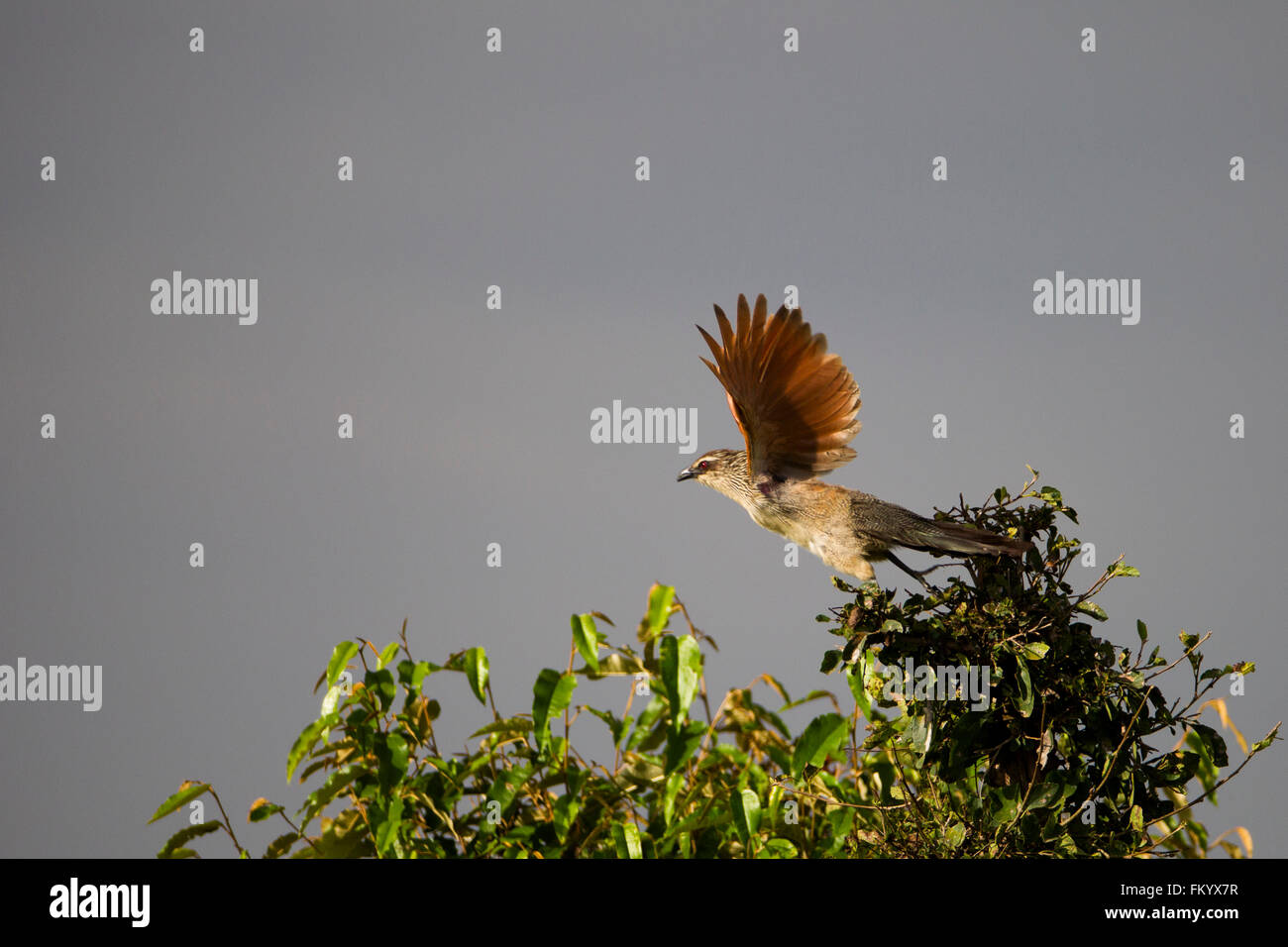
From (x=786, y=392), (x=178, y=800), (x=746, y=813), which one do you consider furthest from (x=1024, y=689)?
(x=178, y=800)

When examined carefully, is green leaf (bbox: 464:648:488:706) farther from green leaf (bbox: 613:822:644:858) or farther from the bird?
the bird

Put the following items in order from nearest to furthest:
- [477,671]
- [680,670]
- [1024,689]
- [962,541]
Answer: [1024,689] < [962,541] < [680,670] < [477,671]

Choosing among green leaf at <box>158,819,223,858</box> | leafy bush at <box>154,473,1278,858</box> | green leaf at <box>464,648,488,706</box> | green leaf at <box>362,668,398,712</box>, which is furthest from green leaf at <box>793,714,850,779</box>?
green leaf at <box>158,819,223,858</box>

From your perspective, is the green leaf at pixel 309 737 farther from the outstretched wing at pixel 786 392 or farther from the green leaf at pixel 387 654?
the outstretched wing at pixel 786 392

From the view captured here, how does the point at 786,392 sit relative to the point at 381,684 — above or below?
above

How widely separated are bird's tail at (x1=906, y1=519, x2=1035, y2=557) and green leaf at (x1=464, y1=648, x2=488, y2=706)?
33.3 inches

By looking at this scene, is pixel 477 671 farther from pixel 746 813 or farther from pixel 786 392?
pixel 786 392

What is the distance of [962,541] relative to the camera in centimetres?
195

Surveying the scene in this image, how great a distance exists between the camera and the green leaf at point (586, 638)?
213 cm

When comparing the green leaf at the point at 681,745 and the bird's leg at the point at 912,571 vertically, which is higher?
the bird's leg at the point at 912,571

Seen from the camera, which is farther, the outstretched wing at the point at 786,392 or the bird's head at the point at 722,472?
the bird's head at the point at 722,472

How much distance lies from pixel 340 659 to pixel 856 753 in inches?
41.4

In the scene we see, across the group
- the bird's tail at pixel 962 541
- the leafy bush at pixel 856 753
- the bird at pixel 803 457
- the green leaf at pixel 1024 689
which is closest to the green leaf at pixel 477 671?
the leafy bush at pixel 856 753
